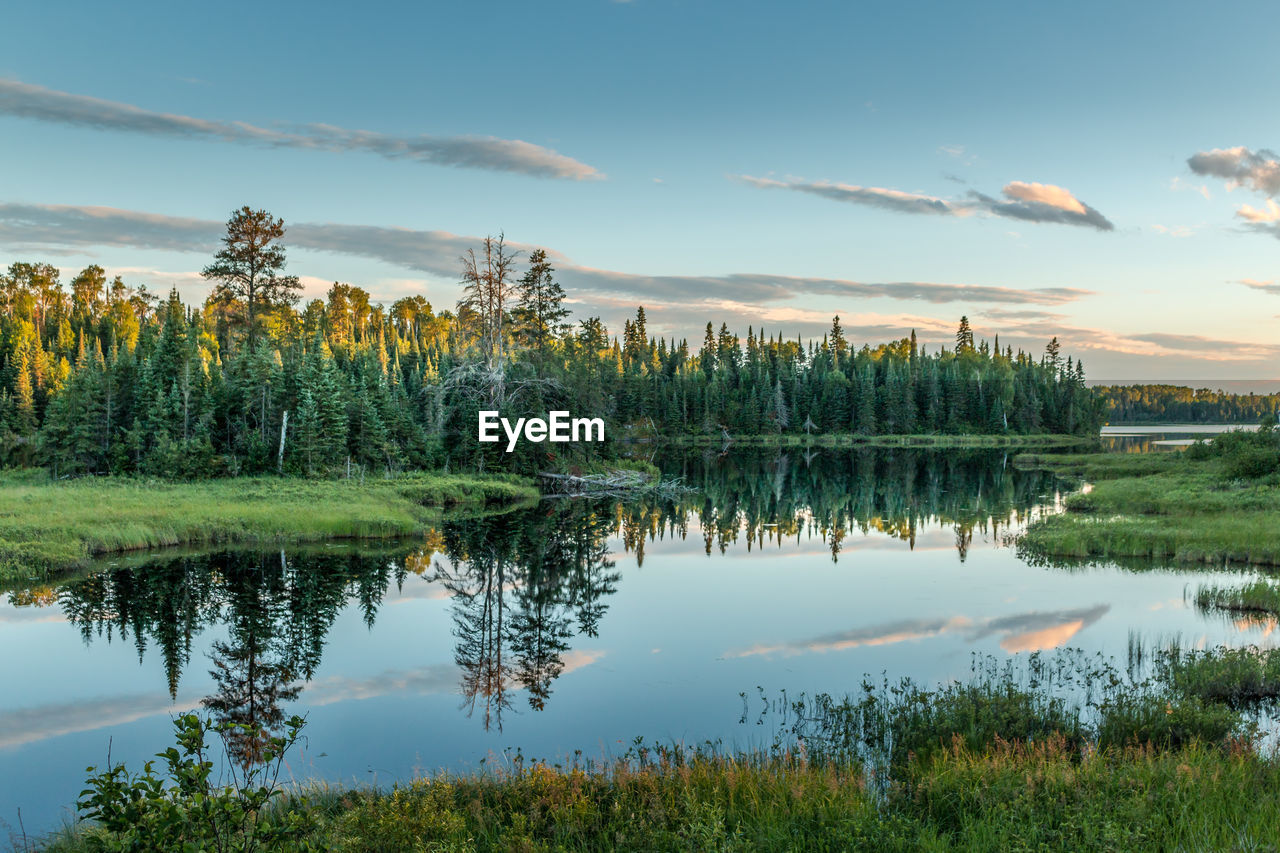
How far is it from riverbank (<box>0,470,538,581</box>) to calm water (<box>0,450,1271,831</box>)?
2356mm

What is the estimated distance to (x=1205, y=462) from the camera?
5612 cm

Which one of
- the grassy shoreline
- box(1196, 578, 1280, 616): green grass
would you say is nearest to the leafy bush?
box(1196, 578, 1280, 616): green grass

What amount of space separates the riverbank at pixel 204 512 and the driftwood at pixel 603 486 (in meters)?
4.61

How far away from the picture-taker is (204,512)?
1288 inches

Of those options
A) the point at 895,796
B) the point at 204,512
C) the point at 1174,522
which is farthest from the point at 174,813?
the point at 1174,522

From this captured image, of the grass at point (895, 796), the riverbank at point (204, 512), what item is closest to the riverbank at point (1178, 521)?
the grass at point (895, 796)

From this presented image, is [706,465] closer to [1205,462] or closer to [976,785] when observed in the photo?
[1205,462]

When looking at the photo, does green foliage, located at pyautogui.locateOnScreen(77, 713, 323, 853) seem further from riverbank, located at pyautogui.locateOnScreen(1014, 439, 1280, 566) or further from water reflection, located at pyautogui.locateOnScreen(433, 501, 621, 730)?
riverbank, located at pyautogui.locateOnScreen(1014, 439, 1280, 566)

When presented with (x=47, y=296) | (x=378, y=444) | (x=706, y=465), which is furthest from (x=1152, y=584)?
(x=47, y=296)

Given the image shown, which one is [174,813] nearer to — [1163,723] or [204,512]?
[1163,723]

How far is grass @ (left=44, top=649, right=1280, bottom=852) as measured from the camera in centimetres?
769

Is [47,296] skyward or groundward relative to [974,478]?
skyward

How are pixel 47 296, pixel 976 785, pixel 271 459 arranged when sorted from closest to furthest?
pixel 976 785
pixel 271 459
pixel 47 296

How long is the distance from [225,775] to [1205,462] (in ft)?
210
